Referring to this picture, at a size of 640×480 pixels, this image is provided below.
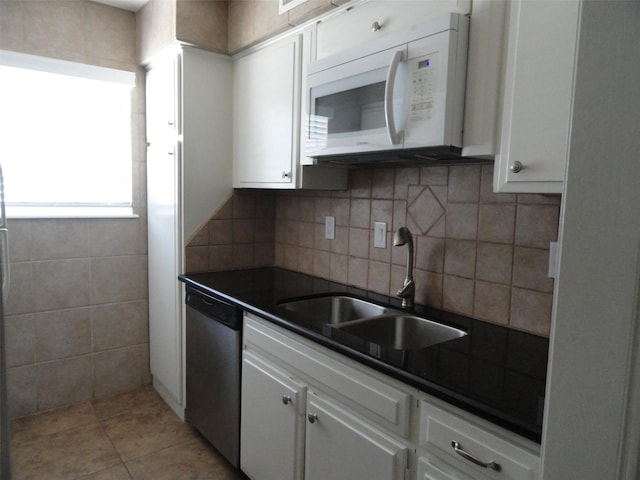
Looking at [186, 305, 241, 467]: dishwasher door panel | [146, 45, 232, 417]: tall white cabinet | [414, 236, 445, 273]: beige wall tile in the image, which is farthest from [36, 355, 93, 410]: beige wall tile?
[414, 236, 445, 273]: beige wall tile

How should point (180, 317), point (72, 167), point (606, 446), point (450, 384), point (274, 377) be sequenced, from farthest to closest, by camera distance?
point (72, 167) → point (180, 317) → point (274, 377) → point (450, 384) → point (606, 446)

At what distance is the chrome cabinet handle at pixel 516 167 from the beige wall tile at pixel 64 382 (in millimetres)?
2673

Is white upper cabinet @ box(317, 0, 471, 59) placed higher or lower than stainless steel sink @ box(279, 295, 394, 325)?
higher

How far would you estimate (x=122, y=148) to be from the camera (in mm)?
2754

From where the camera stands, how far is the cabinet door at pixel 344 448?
3.97 ft

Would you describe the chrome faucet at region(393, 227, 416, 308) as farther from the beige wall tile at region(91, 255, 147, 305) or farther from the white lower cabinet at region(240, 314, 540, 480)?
the beige wall tile at region(91, 255, 147, 305)

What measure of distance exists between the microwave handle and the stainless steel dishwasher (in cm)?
102

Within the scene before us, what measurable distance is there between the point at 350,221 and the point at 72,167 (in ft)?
5.70

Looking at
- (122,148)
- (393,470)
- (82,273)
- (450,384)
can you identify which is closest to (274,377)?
(393,470)

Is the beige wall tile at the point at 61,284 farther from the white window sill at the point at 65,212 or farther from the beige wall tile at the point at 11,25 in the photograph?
the beige wall tile at the point at 11,25

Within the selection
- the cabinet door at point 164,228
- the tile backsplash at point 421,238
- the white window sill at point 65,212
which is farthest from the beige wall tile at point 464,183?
the white window sill at point 65,212

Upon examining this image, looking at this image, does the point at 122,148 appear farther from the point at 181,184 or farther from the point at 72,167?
the point at 181,184

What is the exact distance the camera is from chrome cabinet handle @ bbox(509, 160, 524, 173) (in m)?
1.19

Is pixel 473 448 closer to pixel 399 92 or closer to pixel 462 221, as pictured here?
pixel 462 221
